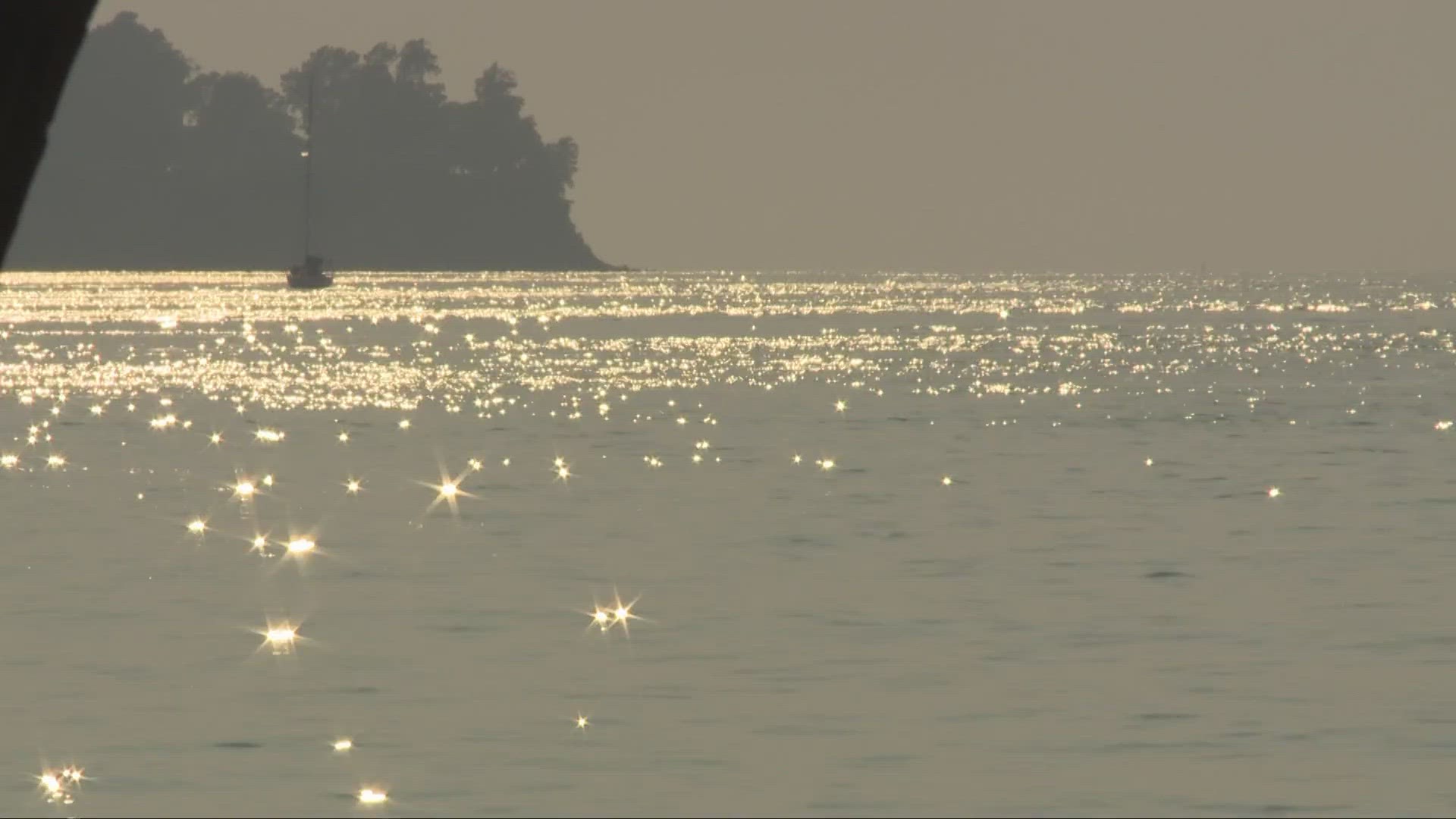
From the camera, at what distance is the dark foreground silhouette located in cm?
305

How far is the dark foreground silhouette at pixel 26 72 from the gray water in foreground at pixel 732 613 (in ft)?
33.2

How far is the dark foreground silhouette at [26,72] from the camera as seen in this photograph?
3047mm

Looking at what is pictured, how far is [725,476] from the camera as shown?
36.2 metres

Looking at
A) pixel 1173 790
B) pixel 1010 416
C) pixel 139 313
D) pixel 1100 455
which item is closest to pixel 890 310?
pixel 139 313

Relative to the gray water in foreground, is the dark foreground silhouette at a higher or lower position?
lower

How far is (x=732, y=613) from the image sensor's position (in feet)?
66.5

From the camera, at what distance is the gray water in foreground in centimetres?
1378

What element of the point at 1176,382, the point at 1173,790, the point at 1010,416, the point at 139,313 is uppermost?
the point at 139,313

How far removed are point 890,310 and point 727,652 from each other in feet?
578

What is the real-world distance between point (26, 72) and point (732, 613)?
17.3 meters

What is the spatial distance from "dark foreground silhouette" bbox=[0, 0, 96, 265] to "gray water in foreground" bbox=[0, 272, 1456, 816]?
33.2 feet

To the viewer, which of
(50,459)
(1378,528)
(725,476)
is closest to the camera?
(1378,528)

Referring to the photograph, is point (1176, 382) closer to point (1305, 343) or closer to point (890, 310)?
point (1305, 343)

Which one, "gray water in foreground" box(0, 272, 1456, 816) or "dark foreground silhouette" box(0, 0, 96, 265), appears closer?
"dark foreground silhouette" box(0, 0, 96, 265)
